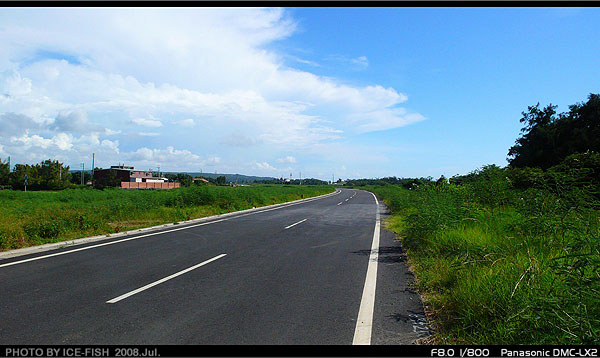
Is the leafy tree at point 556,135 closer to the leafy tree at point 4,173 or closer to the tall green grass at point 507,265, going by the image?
the tall green grass at point 507,265

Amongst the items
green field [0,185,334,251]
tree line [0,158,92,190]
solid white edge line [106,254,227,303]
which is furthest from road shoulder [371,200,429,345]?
tree line [0,158,92,190]

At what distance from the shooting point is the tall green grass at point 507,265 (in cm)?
321

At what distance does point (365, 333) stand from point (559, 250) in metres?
3.69

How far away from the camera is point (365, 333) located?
3879mm

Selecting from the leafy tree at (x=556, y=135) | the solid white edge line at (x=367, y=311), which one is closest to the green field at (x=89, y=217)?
the solid white edge line at (x=367, y=311)

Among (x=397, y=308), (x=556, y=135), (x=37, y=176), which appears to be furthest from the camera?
(x=37, y=176)

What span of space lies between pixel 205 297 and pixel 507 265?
14.7 feet

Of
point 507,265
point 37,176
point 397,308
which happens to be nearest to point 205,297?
point 397,308

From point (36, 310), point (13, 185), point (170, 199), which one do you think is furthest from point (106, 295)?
point (13, 185)

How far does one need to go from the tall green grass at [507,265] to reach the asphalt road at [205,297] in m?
0.56

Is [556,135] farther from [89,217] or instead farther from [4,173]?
[4,173]

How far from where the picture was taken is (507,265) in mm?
4871

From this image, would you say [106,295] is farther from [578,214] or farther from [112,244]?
[578,214]

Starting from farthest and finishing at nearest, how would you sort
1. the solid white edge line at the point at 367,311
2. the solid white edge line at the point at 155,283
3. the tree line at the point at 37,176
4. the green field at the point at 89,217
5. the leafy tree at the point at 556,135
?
the tree line at the point at 37,176 < the leafy tree at the point at 556,135 < the green field at the point at 89,217 < the solid white edge line at the point at 155,283 < the solid white edge line at the point at 367,311
